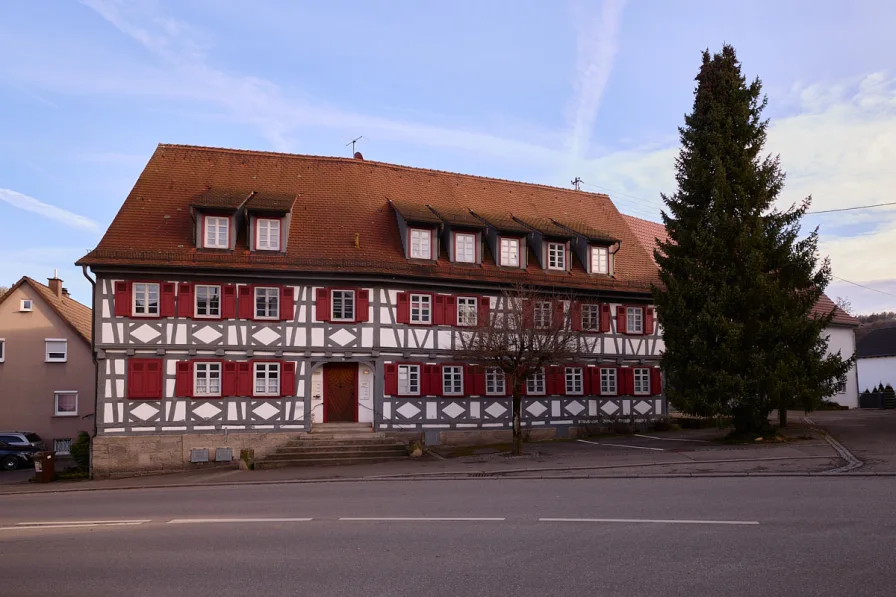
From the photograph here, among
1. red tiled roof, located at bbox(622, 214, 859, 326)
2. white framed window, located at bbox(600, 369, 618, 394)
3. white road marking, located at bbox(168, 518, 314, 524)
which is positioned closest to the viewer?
white road marking, located at bbox(168, 518, 314, 524)

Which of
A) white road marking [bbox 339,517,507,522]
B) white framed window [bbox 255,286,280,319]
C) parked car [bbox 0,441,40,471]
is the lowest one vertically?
parked car [bbox 0,441,40,471]

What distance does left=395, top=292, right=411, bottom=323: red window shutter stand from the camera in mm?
28312

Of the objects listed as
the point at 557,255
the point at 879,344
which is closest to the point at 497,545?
the point at 557,255

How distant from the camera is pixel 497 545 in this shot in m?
9.43

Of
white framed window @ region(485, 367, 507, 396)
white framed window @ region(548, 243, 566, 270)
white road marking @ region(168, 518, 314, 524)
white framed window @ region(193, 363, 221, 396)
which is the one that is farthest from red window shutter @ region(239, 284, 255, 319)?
white road marking @ region(168, 518, 314, 524)

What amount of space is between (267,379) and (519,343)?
856cm

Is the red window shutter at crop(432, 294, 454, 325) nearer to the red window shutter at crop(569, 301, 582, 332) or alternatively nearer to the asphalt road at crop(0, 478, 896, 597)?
the red window shutter at crop(569, 301, 582, 332)

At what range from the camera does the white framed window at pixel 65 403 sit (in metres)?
41.1

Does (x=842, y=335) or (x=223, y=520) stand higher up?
(x=842, y=335)

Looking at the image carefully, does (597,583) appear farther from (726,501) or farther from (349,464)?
(349,464)

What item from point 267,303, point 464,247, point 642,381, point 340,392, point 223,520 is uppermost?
point 464,247

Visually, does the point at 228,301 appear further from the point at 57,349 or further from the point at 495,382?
the point at 57,349

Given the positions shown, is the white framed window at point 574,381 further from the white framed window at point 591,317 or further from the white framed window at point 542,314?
the white framed window at point 542,314

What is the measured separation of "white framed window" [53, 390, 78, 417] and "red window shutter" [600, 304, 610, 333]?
1048 inches
